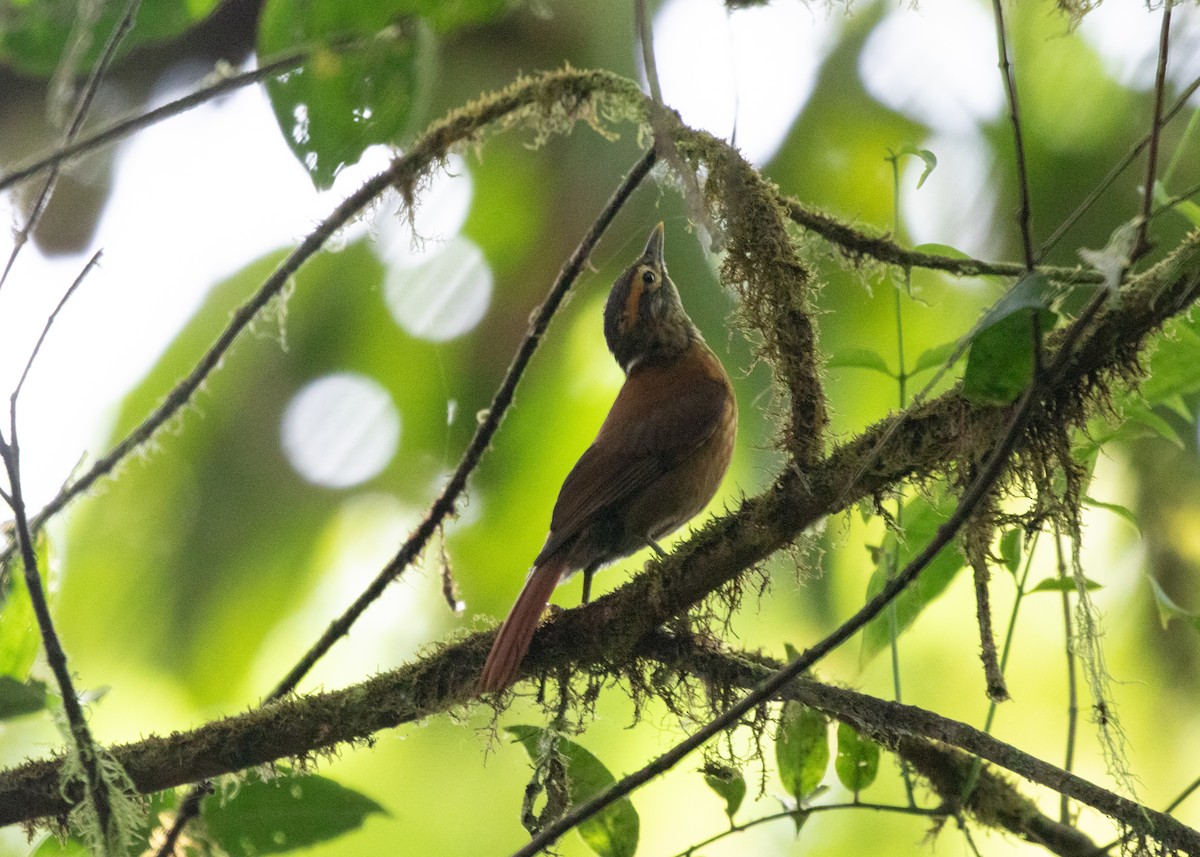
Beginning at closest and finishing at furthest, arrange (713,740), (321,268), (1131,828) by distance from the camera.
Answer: (1131,828) → (713,740) → (321,268)

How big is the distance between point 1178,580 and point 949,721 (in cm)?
151

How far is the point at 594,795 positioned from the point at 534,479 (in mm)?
1562

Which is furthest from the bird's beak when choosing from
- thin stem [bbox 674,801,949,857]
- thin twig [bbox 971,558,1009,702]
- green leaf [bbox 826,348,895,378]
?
thin stem [bbox 674,801,949,857]

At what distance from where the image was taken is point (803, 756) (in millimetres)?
1985

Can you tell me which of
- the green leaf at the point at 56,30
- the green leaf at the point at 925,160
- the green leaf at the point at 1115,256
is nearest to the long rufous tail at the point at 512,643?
the green leaf at the point at 925,160

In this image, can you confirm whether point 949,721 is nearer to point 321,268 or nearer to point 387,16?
point 387,16

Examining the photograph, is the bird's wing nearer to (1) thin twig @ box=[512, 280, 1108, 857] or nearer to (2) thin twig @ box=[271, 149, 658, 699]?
(2) thin twig @ box=[271, 149, 658, 699]

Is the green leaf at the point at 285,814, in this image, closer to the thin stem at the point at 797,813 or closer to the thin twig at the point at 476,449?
the thin twig at the point at 476,449

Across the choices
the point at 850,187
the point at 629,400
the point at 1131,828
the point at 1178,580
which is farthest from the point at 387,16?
the point at 1178,580

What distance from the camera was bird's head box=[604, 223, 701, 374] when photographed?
11.0ft

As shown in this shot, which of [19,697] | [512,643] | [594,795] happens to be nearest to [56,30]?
[19,697]

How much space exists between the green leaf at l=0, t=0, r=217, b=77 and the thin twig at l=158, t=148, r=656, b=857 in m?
1.06

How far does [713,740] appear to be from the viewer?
6.75 feet

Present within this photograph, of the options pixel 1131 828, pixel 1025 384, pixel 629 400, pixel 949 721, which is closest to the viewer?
pixel 1025 384
